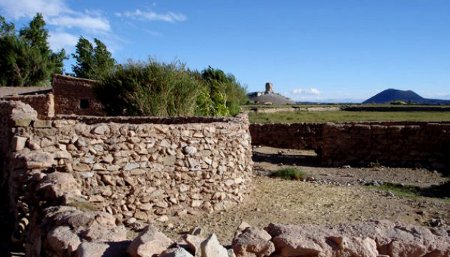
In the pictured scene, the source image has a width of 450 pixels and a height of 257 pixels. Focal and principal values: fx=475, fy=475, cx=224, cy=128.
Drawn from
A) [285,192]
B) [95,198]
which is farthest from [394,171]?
[95,198]

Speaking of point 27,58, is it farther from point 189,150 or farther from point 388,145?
point 189,150

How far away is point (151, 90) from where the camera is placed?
16.2 metres

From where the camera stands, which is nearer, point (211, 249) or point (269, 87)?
point (211, 249)

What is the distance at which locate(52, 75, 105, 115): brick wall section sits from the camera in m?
23.5

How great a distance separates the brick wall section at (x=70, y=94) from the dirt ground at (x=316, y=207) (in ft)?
40.5

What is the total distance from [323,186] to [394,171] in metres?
5.14

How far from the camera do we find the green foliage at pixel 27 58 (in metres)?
44.3

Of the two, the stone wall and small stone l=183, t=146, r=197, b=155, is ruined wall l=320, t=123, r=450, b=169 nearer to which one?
Result: the stone wall

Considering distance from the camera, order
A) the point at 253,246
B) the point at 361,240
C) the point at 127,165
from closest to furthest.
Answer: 1. the point at 253,246
2. the point at 361,240
3. the point at 127,165

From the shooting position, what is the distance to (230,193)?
31.2 ft

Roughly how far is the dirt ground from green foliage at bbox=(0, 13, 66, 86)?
36885 millimetres

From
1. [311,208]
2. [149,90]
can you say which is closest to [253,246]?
[311,208]

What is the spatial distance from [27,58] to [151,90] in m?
33.2

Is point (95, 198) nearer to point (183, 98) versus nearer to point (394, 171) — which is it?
point (183, 98)
